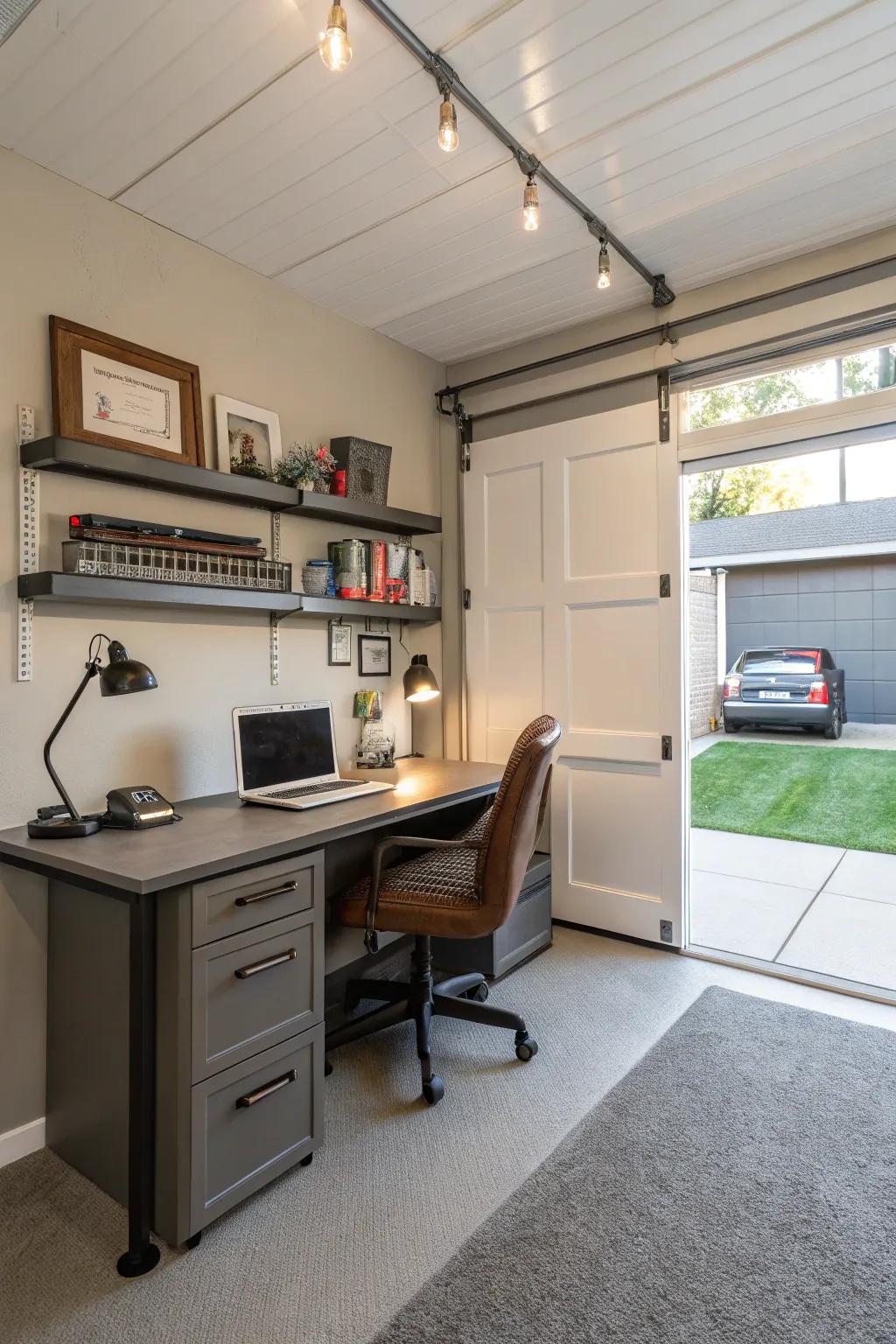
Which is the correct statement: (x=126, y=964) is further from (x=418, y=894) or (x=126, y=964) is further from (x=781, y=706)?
(x=781, y=706)

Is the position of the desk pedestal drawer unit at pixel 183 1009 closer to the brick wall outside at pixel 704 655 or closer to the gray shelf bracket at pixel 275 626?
the gray shelf bracket at pixel 275 626

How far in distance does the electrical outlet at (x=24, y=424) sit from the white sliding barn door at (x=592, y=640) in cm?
195

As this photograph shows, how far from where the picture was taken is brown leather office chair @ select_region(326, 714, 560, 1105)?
1968 millimetres

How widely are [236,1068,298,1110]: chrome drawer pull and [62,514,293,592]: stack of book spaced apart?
134 centimetres

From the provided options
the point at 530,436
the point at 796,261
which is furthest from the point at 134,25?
the point at 796,261

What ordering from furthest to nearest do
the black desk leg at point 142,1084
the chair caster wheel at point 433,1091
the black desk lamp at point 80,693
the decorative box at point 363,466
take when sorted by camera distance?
the decorative box at point 363,466, the chair caster wheel at point 433,1091, the black desk lamp at point 80,693, the black desk leg at point 142,1084

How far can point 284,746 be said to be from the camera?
7.77 ft

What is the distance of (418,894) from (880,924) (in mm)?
2453

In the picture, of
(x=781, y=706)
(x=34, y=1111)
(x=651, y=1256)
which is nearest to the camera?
(x=651, y=1256)

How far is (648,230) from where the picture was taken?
2.44m

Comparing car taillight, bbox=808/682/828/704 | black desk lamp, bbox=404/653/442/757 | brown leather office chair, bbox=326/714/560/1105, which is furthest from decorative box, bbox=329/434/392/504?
car taillight, bbox=808/682/828/704

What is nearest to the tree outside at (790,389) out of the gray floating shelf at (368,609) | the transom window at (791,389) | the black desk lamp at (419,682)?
the transom window at (791,389)

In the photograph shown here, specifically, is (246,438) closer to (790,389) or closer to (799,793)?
(790,389)

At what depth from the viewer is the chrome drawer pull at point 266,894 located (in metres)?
1.60
